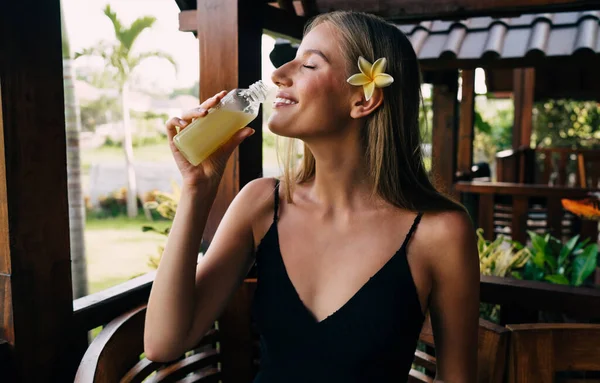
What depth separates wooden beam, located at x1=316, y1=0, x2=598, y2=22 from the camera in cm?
244

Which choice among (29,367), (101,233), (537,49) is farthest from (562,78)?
(101,233)

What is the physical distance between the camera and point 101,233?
1427 centimetres

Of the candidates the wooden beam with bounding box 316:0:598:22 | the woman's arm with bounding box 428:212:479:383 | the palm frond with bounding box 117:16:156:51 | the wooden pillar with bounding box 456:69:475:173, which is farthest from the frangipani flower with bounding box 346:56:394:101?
the palm frond with bounding box 117:16:156:51

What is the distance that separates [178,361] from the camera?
1.83 meters

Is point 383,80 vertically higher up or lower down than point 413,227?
higher up

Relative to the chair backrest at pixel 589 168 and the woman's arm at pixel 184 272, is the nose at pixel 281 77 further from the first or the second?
the chair backrest at pixel 589 168

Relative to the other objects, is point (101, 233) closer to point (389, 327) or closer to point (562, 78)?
point (562, 78)

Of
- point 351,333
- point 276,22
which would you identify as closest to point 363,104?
point 351,333

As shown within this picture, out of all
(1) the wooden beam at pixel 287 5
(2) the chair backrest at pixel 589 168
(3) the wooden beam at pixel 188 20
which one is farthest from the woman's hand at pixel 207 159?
(2) the chair backrest at pixel 589 168

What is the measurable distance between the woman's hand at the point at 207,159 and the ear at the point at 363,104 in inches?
10.9

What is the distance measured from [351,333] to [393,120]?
0.58m

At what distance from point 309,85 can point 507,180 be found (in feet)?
19.6

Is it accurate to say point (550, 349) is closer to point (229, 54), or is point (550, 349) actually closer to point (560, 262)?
point (229, 54)

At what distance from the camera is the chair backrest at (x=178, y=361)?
1.26 meters
